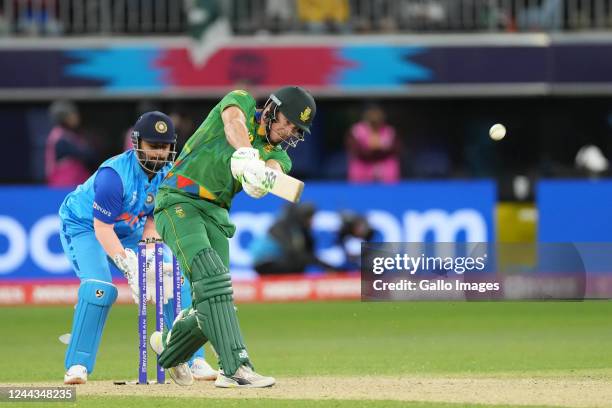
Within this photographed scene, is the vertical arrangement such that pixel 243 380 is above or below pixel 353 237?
above

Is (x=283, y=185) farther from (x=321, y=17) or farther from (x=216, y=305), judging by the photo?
(x=321, y=17)

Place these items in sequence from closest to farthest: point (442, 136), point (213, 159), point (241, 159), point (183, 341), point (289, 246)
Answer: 1. point (241, 159)
2. point (213, 159)
3. point (183, 341)
4. point (289, 246)
5. point (442, 136)

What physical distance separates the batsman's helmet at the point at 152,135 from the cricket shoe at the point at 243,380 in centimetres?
138

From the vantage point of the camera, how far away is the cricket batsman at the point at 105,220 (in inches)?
331

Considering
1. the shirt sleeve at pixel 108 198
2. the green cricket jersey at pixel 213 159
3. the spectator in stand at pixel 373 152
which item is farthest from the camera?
the spectator in stand at pixel 373 152

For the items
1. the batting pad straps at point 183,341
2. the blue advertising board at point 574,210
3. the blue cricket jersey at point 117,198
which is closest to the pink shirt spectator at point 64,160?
the blue advertising board at point 574,210

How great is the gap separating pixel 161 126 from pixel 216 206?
0.82 metres

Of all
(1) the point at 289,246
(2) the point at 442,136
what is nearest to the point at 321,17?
(2) the point at 442,136

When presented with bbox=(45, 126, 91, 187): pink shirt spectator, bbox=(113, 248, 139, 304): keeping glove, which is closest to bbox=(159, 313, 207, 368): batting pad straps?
bbox=(113, 248, 139, 304): keeping glove

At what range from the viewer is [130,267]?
8.40 meters

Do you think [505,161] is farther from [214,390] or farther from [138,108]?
[214,390]

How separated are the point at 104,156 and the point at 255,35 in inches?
125

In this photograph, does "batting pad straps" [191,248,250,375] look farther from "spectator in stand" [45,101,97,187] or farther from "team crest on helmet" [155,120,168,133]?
"spectator in stand" [45,101,97,187]

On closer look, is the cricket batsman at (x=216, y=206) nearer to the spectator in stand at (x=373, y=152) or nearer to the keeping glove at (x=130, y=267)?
the keeping glove at (x=130, y=267)
